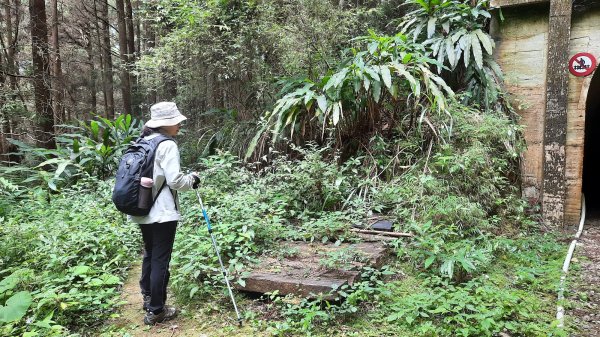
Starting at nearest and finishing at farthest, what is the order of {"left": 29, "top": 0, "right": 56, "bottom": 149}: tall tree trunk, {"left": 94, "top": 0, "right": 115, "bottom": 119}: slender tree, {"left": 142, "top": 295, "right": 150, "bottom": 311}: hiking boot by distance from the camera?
{"left": 142, "top": 295, "right": 150, "bottom": 311}: hiking boot < {"left": 29, "top": 0, "right": 56, "bottom": 149}: tall tree trunk < {"left": 94, "top": 0, "right": 115, "bottom": 119}: slender tree

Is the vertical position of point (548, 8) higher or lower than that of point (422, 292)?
higher

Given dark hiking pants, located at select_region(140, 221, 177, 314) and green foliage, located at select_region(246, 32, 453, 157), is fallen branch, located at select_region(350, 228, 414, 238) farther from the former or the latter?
dark hiking pants, located at select_region(140, 221, 177, 314)

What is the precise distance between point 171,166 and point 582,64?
6111mm

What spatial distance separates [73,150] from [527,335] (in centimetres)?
782

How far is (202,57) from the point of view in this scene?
812 centimetres

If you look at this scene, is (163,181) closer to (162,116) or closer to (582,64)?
(162,116)

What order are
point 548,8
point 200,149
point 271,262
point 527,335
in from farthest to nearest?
1. point 200,149
2. point 548,8
3. point 271,262
4. point 527,335

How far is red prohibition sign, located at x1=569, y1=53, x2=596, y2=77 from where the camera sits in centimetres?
589

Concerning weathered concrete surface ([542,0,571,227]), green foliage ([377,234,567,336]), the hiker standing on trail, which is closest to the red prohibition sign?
weathered concrete surface ([542,0,571,227])

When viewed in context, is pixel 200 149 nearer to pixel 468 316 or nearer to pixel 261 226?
pixel 261 226

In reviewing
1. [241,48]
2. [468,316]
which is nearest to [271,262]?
[468,316]

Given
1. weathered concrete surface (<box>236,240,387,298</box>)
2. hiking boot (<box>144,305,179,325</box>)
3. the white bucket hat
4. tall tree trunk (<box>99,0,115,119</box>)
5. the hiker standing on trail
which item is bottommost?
hiking boot (<box>144,305,179,325</box>)

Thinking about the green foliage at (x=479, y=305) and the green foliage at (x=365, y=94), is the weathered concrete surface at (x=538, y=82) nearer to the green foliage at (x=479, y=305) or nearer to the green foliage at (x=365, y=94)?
the green foliage at (x=365, y=94)

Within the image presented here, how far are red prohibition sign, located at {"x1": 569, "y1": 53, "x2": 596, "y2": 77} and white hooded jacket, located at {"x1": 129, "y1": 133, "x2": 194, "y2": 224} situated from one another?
5.93 meters
